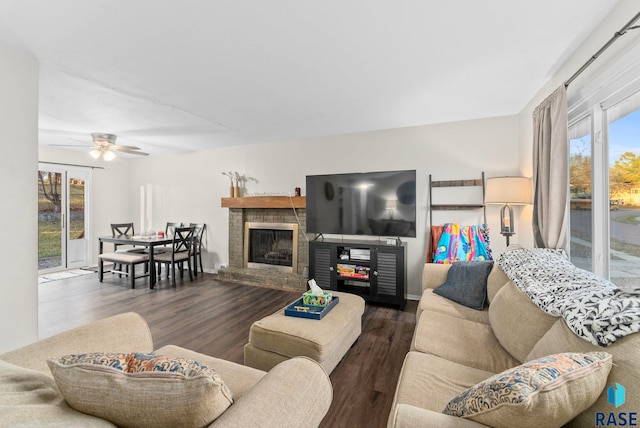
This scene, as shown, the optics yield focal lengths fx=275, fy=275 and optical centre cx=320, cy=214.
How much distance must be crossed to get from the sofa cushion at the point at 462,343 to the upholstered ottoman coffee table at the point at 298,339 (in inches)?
21.3

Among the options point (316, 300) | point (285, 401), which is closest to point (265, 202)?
point (316, 300)

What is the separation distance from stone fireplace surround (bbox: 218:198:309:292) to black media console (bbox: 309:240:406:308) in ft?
1.57

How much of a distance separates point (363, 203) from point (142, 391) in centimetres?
342

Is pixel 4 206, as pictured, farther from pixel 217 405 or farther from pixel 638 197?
pixel 638 197

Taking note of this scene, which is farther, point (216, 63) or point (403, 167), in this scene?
point (403, 167)

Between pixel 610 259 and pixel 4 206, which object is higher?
pixel 4 206

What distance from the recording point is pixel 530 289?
61.0 inches

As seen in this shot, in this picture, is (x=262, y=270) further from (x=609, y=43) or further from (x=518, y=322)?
(x=609, y=43)

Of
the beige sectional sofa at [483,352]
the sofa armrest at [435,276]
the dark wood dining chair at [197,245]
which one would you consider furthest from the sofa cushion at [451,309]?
the dark wood dining chair at [197,245]

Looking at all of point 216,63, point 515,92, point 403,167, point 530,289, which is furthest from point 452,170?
point 216,63

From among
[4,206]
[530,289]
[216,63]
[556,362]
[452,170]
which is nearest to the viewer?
[556,362]

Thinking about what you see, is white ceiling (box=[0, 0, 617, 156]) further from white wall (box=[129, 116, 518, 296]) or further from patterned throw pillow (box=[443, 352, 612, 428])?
patterned throw pillow (box=[443, 352, 612, 428])

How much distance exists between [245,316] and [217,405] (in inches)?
101

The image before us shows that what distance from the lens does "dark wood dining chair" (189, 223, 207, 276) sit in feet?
16.5
